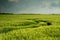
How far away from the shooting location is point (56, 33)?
15.0 meters

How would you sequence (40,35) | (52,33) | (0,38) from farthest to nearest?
(52,33), (40,35), (0,38)

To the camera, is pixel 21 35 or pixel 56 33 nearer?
pixel 21 35

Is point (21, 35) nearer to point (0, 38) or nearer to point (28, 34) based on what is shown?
point (28, 34)

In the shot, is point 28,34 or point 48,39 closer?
point 48,39

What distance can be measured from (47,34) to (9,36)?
3134 mm

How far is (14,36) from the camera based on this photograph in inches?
515

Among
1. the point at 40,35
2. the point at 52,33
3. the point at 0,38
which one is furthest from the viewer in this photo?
the point at 52,33

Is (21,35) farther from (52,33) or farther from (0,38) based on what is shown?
(52,33)

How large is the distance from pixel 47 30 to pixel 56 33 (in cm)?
79

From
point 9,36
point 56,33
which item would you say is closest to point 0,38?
point 9,36

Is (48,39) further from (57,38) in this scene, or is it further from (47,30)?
(47,30)

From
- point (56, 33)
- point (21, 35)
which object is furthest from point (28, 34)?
point (56, 33)

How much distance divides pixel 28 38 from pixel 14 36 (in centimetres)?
109

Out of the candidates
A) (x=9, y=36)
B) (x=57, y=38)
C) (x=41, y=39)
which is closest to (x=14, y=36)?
(x=9, y=36)
